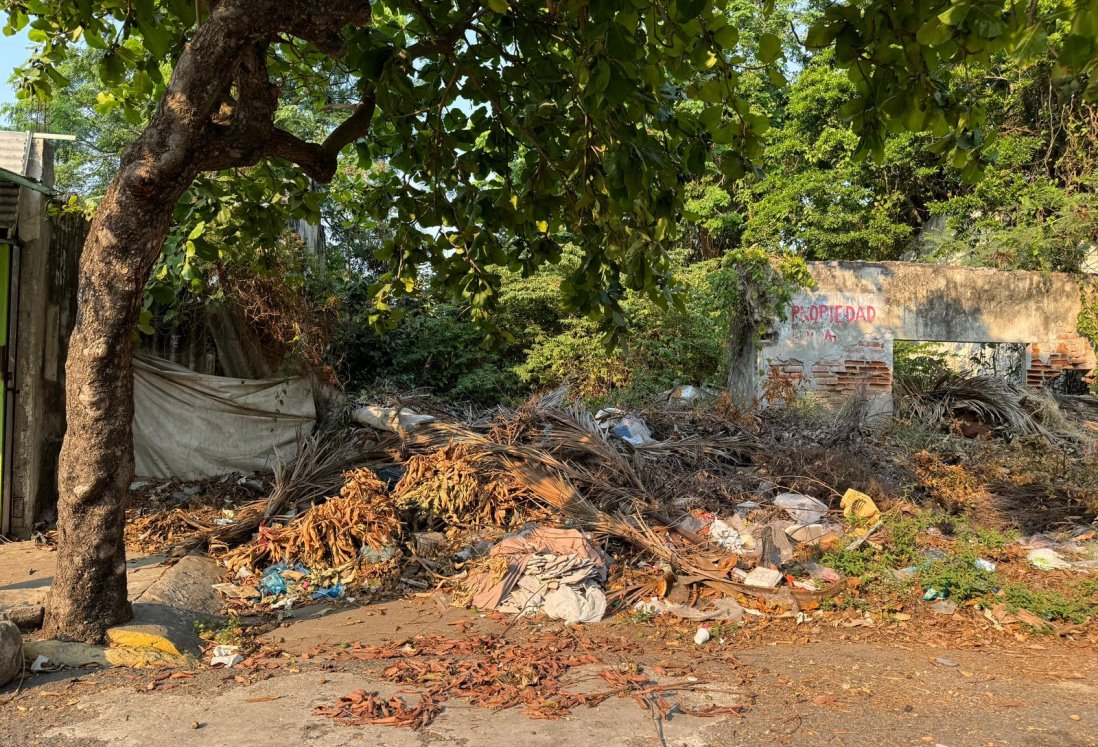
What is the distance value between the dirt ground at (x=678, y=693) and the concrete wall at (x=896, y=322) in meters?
5.65

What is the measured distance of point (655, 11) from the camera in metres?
3.01

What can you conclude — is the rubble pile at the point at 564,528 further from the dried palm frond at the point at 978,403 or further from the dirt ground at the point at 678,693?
the dried palm frond at the point at 978,403

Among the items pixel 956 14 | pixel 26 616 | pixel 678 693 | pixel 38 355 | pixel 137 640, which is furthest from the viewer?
pixel 38 355

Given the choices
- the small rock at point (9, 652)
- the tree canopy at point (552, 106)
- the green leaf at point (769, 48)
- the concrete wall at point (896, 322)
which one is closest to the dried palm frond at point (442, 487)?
the tree canopy at point (552, 106)

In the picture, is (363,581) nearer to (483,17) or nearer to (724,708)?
(724,708)

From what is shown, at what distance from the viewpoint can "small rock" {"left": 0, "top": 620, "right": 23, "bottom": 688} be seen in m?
3.76

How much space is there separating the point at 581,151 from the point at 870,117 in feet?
4.56

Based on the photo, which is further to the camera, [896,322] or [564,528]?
[896,322]

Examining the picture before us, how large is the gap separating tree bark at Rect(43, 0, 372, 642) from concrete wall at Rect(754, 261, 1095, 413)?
788cm

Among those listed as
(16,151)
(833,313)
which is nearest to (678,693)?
(833,313)

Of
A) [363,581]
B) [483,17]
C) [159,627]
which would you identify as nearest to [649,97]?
[483,17]

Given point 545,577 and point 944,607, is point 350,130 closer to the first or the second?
point 545,577

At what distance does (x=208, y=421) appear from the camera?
9.30 m

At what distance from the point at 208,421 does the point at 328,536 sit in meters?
3.52
